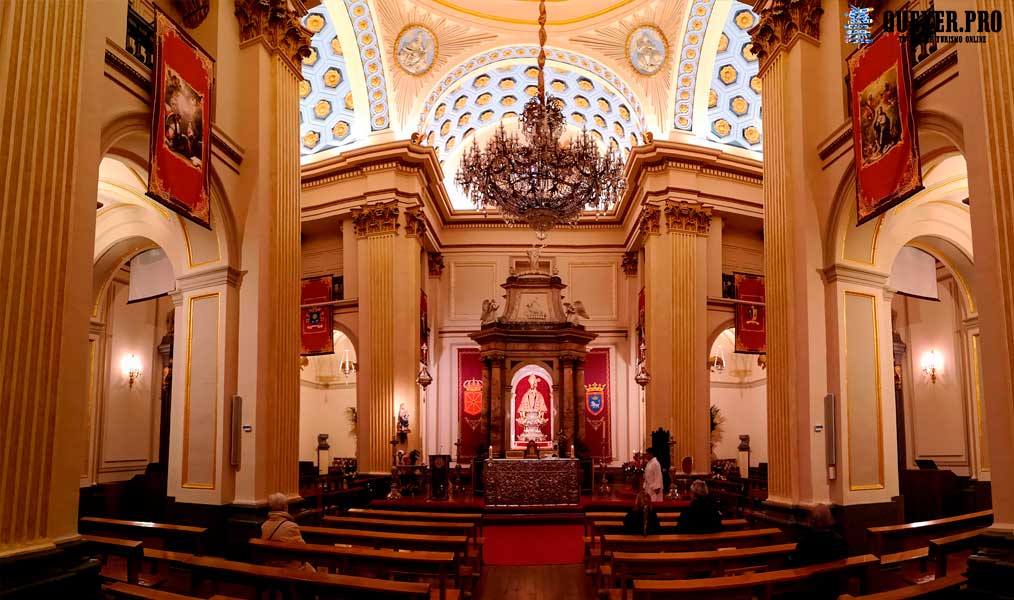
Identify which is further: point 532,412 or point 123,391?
point 532,412

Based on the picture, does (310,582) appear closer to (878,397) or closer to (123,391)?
(878,397)

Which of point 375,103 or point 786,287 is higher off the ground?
point 375,103

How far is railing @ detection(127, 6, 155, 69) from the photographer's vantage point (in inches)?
333

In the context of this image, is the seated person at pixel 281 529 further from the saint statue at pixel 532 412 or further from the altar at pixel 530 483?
the saint statue at pixel 532 412

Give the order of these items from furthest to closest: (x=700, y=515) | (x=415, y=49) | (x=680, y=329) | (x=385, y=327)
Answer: (x=415, y=49) < (x=680, y=329) < (x=385, y=327) < (x=700, y=515)

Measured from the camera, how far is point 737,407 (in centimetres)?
2611

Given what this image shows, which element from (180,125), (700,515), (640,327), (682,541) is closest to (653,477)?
(700,515)

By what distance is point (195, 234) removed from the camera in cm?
1048

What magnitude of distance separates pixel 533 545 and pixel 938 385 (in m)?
10.4

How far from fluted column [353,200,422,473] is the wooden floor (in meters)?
8.81

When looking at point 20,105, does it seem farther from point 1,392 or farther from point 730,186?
point 730,186

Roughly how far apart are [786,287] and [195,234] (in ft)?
27.2

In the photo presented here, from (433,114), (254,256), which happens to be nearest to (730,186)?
(433,114)

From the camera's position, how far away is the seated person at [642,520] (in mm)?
8297
